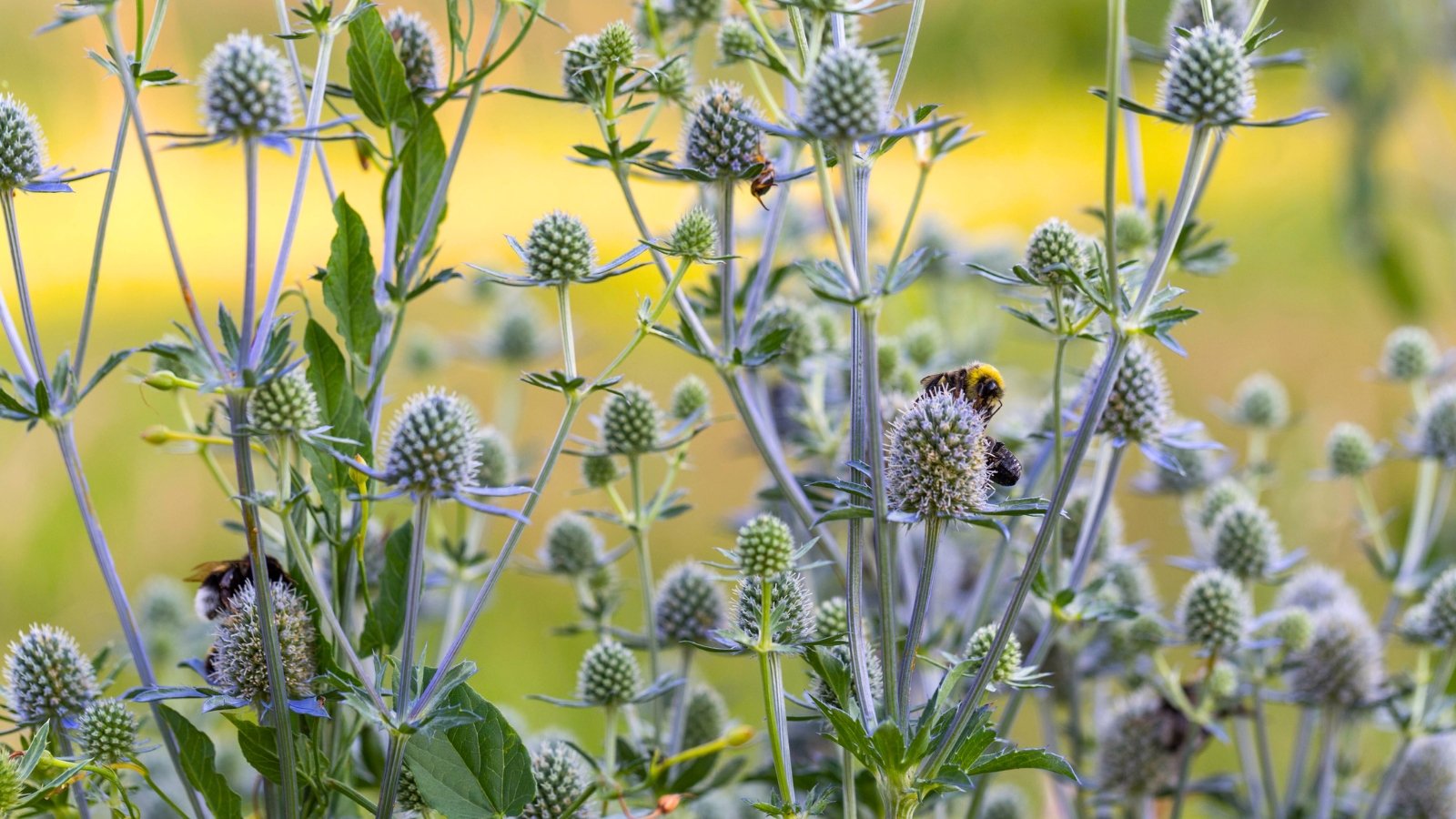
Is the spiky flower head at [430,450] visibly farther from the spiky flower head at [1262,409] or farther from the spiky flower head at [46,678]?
the spiky flower head at [1262,409]

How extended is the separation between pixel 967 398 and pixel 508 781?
1.77 feet

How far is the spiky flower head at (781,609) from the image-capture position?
101 cm

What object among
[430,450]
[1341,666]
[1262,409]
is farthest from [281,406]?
[1262,409]

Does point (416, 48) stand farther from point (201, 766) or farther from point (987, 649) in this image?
point (987, 649)

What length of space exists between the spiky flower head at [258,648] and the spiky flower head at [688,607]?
0.53 m

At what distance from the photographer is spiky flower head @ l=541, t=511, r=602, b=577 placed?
153 centimetres

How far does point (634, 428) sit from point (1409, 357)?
1268 millimetres

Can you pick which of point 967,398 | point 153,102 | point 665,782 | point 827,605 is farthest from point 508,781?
point 153,102

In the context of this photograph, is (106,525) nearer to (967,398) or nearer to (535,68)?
(535,68)

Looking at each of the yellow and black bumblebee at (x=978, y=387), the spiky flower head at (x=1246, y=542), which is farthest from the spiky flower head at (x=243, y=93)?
the spiky flower head at (x=1246, y=542)

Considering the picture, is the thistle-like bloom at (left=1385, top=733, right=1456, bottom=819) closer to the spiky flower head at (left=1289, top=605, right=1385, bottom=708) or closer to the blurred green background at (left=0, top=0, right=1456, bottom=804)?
the spiky flower head at (left=1289, top=605, right=1385, bottom=708)

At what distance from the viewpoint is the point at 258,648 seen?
0.98 metres

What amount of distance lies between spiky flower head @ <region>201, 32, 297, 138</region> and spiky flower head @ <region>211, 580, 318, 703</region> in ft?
1.26

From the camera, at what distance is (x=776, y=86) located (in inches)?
152
